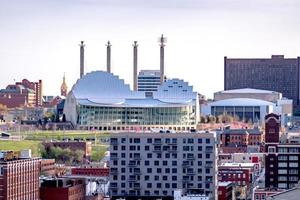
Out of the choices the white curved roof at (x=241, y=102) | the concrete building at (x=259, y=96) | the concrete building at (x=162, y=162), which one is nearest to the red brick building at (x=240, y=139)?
the white curved roof at (x=241, y=102)

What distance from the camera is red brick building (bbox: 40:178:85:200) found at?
33375 millimetres

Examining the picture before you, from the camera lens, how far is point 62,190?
3334cm

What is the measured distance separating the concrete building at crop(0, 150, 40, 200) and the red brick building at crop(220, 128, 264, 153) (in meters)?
29.4

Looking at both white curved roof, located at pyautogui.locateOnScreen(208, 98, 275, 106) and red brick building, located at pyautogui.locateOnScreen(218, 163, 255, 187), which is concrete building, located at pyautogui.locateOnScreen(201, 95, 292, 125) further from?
red brick building, located at pyautogui.locateOnScreen(218, 163, 255, 187)

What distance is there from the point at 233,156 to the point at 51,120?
27.6 meters

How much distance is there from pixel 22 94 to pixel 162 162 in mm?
76007

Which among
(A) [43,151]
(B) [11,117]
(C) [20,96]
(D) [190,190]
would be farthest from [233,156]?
(C) [20,96]

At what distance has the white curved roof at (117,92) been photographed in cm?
7988

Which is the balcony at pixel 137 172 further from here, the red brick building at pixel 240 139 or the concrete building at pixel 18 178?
the red brick building at pixel 240 139

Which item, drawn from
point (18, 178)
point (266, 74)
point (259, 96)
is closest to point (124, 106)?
point (259, 96)

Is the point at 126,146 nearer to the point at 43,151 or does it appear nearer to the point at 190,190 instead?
the point at 190,190

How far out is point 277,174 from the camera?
1470 inches

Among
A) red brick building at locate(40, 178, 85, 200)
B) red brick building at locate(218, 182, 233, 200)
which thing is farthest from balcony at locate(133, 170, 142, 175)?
red brick building at locate(40, 178, 85, 200)

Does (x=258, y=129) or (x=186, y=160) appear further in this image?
(x=258, y=129)
